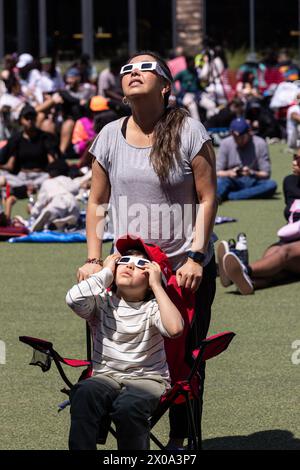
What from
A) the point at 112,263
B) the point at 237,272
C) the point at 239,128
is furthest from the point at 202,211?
Result: the point at 239,128

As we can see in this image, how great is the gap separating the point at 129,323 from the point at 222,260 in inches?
171

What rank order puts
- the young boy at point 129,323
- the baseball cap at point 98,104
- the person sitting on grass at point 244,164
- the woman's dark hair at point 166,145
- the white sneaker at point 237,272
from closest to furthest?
the young boy at point 129,323 < the woman's dark hair at point 166,145 < the white sneaker at point 237,272 < the person sitting on grass at point 244,164 < the baseball cap at point 98,104

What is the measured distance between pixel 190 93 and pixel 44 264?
13071mm

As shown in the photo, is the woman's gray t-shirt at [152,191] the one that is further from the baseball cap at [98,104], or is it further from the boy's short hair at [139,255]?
the baseball cap at [98,104]

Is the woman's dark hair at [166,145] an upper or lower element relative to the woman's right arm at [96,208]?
upper

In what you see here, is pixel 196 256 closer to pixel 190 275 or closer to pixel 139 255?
pixel 190 275

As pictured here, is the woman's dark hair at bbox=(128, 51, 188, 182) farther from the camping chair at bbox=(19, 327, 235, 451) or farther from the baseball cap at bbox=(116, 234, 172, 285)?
the camping chair at bbox=(19, 327, 235, 451)

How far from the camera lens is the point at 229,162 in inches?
582

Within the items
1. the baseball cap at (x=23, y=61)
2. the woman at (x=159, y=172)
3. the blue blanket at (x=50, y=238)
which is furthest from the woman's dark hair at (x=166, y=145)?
the baseball cap at (x=23, y=61)

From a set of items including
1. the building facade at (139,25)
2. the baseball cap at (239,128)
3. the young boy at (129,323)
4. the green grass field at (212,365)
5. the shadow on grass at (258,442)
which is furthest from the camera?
the building facade at (139,25)

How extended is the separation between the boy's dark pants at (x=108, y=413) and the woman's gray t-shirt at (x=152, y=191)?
2.43ft

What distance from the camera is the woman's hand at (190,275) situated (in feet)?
16.3

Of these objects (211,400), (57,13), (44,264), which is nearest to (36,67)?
(57,13)
